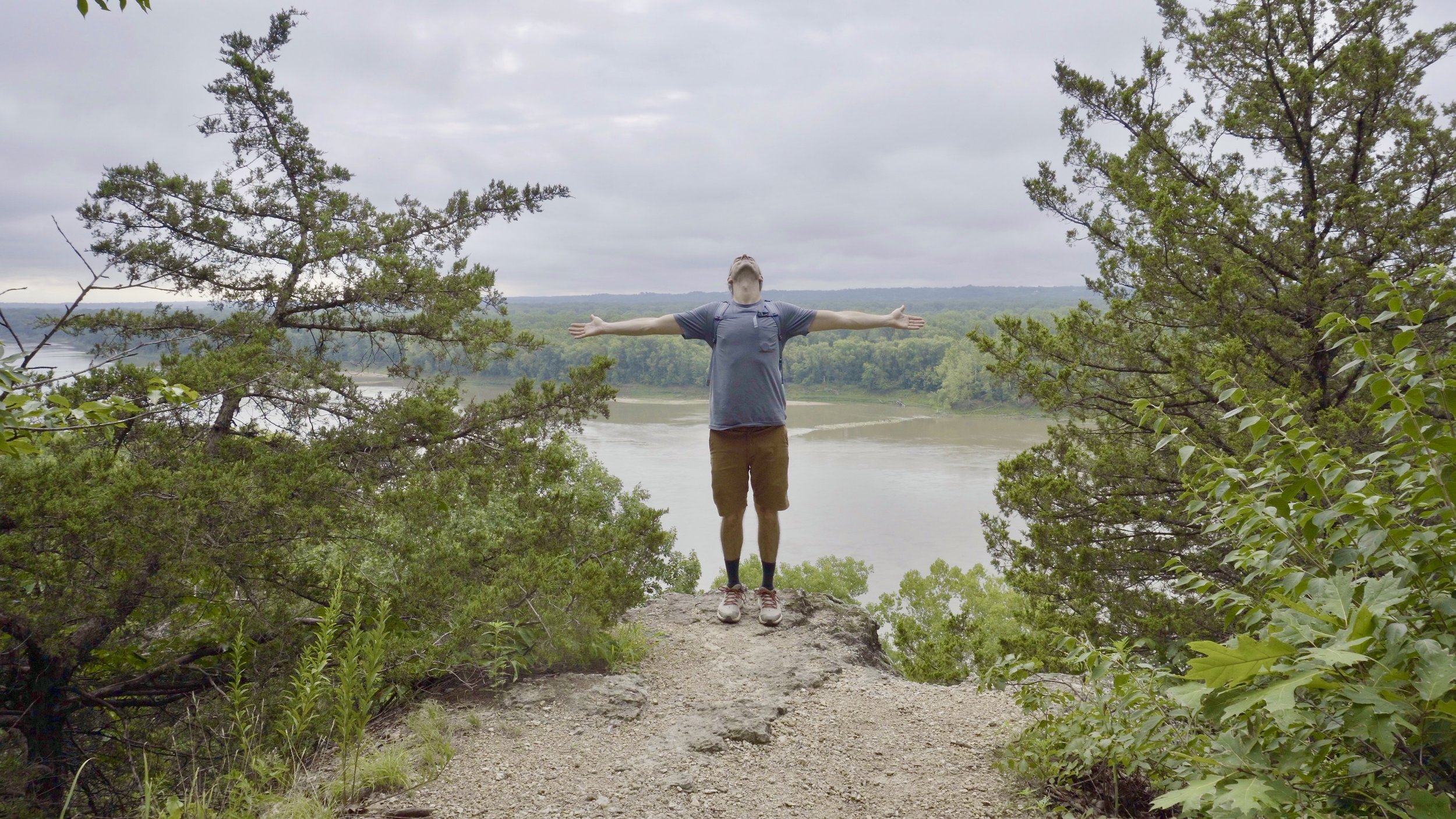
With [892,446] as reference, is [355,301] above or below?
above

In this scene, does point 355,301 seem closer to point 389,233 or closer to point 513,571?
point 389,233

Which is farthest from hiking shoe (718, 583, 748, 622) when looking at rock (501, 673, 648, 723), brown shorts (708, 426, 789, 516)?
rock (501, 673, 648, 723)

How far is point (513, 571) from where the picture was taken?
3891 mm

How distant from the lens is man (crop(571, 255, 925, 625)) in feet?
12.6

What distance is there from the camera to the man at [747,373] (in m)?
3.85

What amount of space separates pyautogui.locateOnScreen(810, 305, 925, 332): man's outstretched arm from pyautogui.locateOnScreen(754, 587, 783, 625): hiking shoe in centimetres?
148

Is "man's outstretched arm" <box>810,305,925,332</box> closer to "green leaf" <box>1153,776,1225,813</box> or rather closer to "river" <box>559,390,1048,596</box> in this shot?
"green leaf" <box>1153,776,1225,813</box>

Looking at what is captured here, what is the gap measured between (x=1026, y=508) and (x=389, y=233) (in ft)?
18.6

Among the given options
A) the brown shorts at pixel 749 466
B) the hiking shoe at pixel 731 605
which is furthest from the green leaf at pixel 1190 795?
the hiking shoe at pixel 731 605

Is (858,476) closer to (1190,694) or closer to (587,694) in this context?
(587,694)

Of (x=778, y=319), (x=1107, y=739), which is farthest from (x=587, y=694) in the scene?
(x=1107, y=739)

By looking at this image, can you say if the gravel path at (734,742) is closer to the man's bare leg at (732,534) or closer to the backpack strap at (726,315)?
the man's bare leg at (732,534)

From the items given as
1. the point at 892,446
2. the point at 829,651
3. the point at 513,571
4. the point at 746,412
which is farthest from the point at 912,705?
the point at 892,446

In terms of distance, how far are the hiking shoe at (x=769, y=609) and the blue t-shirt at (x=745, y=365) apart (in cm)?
108
